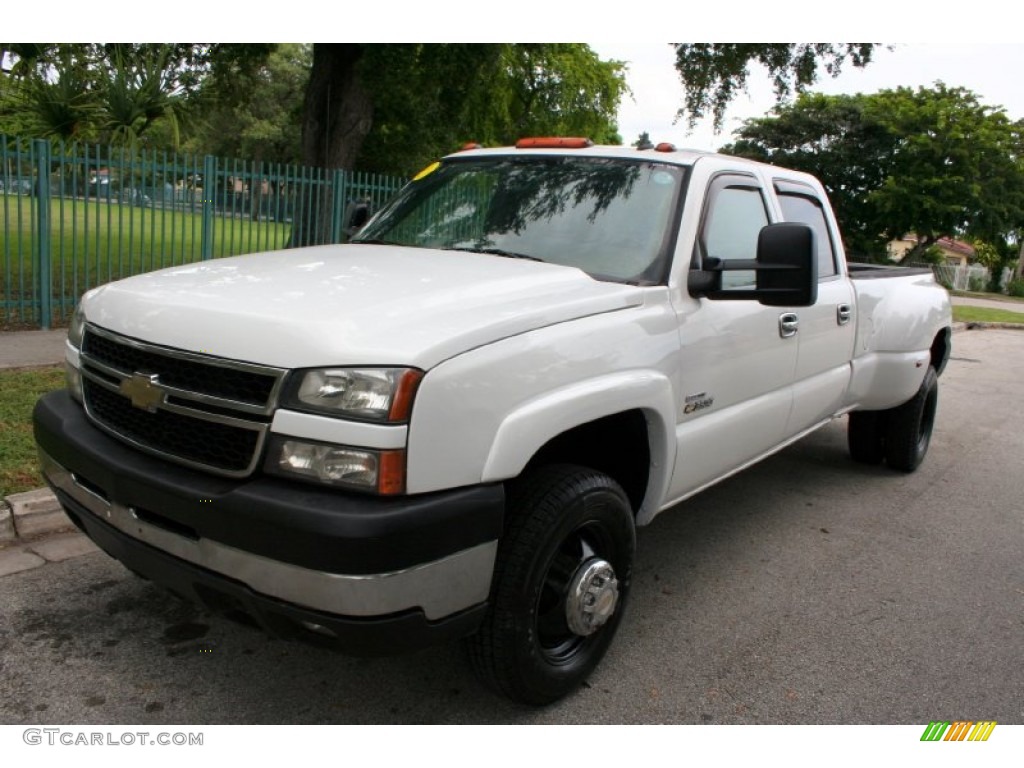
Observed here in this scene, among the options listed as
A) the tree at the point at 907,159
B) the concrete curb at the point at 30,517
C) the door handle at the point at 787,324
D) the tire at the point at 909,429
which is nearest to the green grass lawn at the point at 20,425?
the concrete curb at the point at 30,517

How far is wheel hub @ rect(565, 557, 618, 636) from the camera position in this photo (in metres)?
2.85

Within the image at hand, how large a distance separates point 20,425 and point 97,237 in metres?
5.09

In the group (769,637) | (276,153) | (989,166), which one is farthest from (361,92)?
(276,153)

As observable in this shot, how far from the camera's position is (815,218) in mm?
4918

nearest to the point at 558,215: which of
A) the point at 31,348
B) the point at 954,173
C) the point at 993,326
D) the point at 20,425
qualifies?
the point at 20,425

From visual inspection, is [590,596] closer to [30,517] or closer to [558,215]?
[558,215]

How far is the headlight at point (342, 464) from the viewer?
2.24 metres

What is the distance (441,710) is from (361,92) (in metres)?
12.8

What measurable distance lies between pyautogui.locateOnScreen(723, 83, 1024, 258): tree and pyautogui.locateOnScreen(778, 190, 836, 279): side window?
107ft

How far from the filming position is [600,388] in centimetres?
281

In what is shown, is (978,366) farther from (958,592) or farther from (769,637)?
(769,637)

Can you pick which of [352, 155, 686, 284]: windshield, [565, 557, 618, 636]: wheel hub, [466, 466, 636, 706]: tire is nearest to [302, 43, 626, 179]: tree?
[352, 155, 686, 284]: windshield

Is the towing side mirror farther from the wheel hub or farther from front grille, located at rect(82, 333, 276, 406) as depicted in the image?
front grille, located at rect(82, 333, 276, 406)

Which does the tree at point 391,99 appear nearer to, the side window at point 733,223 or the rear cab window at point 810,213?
the rear cab window at point 810,213
